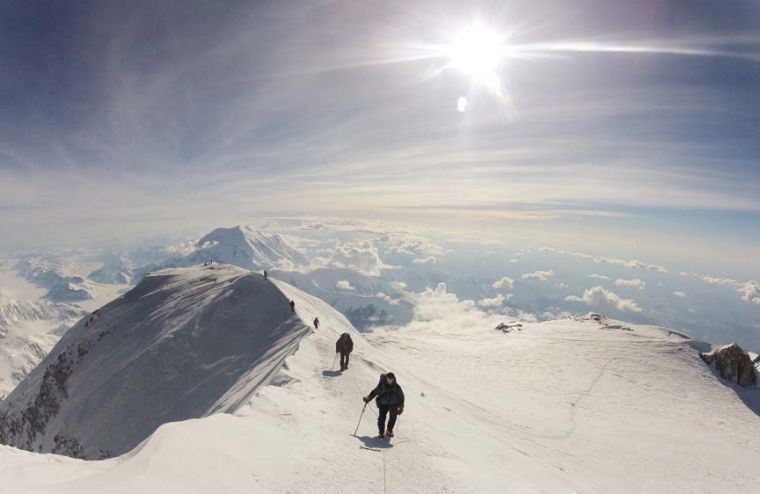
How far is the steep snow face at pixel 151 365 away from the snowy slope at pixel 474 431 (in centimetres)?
802

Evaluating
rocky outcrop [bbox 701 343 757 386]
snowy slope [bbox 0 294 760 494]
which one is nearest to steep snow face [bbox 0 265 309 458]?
snowy slope [bbox 0 294 760 494]

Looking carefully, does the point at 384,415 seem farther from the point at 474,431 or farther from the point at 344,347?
the point at 344,347

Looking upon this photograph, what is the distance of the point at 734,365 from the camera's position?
5147 centimetres

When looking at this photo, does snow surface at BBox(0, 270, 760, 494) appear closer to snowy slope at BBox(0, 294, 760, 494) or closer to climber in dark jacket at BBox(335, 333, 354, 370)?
snowy slope at BBox(0, 294, 760, 494)

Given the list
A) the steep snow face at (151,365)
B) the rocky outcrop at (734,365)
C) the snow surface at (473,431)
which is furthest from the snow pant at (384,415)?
the rocky outcrop at (734,365)

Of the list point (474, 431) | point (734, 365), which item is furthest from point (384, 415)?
point (734, 365)

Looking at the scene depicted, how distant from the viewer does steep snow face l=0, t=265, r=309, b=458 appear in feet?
151

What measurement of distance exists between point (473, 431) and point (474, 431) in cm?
20

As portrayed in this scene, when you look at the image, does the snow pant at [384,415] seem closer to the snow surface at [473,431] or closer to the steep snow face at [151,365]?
the snow surface at [473,431]

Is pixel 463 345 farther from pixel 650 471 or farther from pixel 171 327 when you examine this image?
pixel 171 327

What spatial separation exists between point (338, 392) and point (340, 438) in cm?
711

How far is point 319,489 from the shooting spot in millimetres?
9859

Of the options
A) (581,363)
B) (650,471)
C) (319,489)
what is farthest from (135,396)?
(581,363)

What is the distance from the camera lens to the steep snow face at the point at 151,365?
45875 millimetres
